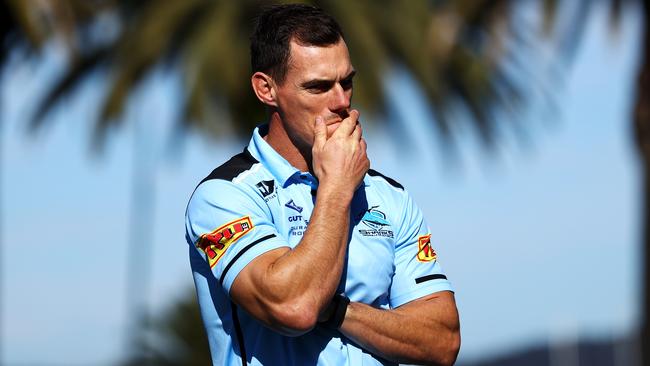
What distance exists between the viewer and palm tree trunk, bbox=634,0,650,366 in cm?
1622

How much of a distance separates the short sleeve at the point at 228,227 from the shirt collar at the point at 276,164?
17 cm

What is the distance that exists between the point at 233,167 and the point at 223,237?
1.35 feet

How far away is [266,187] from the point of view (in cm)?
545

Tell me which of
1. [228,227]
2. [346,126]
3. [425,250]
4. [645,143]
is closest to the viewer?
[228,227]

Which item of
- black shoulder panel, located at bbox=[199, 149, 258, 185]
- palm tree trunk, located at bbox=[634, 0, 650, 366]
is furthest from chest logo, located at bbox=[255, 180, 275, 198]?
palm tree trunk, located at bbox=[634, 0, 650, 366]

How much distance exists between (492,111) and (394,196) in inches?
939

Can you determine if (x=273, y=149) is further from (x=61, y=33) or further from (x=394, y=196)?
(x=61, y=33)

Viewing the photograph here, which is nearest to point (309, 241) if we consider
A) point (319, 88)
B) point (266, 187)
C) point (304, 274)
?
point (304, 274)

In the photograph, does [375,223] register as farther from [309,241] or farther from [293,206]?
[309,241]

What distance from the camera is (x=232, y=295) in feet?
16.8

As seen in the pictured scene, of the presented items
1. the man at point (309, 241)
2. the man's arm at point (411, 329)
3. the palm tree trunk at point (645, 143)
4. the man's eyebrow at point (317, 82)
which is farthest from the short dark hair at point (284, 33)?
the palm tree trunk at point (645, 143)

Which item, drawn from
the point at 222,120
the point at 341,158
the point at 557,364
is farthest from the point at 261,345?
the point at 557,364

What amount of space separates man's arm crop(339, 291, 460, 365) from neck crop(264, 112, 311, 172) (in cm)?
65

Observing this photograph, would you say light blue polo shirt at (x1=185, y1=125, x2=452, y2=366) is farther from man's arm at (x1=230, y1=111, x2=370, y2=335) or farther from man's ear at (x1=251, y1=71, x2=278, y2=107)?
man's ear at (x1=251, y1=71, x2=278, y2=107)
